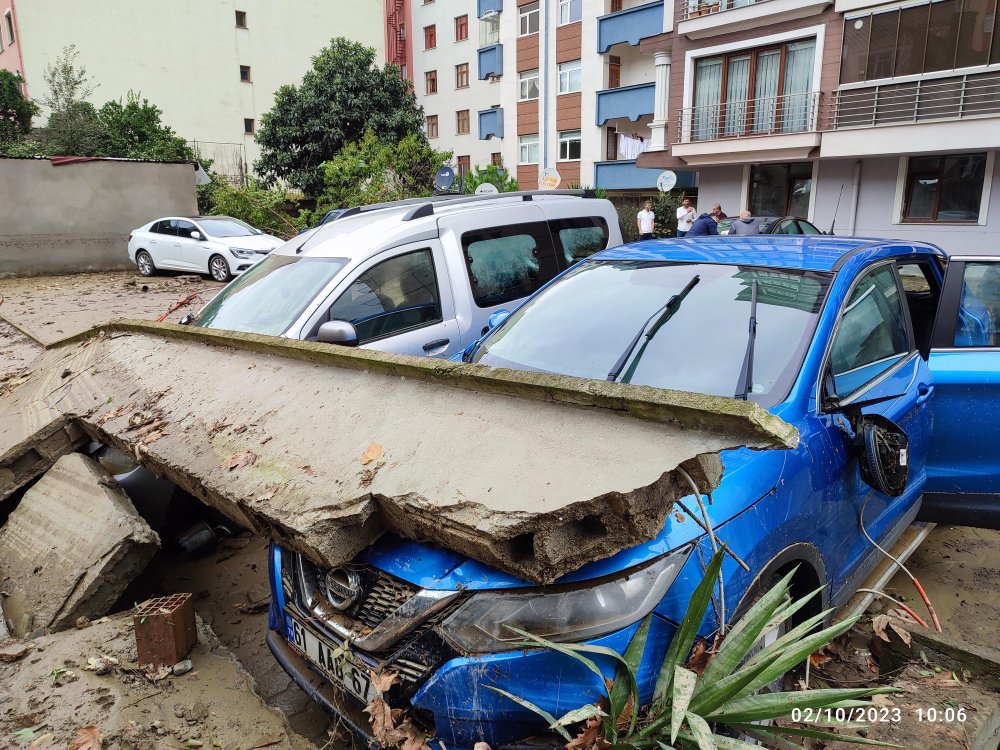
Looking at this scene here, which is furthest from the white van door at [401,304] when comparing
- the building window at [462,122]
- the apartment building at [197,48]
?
the building window at [462,122]

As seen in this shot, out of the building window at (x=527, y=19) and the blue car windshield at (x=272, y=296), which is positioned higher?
the building window at (x=527, y=19)

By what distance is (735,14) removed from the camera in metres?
20.0

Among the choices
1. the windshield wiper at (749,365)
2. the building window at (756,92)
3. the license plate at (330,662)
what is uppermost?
the building window at (756,92)

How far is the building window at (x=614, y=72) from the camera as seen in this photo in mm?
27062

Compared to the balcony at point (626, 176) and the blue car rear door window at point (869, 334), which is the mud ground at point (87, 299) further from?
the balcony at point (626, 176)

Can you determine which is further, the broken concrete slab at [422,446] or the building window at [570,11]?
the building window at [570,11]

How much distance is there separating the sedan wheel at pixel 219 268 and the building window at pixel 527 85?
18627mm

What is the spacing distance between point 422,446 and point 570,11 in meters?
29.1

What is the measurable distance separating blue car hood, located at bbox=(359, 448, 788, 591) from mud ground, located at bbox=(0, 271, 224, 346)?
8.68 m

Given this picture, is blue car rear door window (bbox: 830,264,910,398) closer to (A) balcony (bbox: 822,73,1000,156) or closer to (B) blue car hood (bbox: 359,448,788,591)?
(B) blue car hood (bbox: 359,448,788,591)

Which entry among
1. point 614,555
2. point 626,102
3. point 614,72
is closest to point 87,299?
point 614,555

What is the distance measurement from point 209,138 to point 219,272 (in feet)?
76.2

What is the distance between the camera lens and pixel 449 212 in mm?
5562

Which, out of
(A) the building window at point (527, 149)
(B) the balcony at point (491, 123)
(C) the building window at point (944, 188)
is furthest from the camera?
(B) the balcony at point (491, 123)
